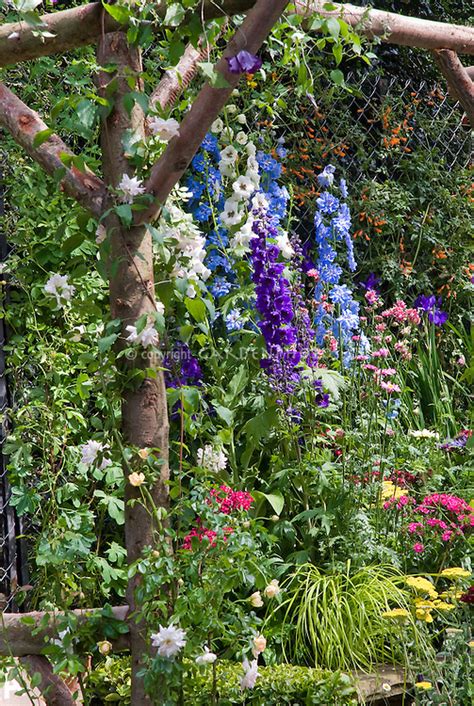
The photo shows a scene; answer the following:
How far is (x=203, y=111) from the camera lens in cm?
206

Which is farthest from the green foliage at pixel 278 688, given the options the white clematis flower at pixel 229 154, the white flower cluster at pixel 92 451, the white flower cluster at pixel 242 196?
the white clematis flower at pixel 229 154

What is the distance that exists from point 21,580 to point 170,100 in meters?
1.90

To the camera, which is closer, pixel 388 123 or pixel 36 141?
pixel 36 141

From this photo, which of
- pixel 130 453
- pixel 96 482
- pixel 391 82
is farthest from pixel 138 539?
pixel 391 82

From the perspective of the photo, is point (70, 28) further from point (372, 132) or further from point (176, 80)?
point (372, 132)

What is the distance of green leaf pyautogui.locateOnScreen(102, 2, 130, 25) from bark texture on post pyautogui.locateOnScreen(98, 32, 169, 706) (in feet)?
0.53

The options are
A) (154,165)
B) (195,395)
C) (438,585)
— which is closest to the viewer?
(154,165)

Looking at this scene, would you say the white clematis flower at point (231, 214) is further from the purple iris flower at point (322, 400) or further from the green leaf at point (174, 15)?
the green leaf at point (174, 15)

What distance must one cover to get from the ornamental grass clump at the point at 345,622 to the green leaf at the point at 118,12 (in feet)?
5.49

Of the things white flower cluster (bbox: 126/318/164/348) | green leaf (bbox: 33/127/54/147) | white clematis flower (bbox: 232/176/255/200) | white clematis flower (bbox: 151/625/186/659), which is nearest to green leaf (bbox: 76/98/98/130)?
green leaf (bbox: 33/127/54/147)

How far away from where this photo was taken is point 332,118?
4.73m

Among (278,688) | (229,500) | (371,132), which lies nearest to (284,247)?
(229,500)

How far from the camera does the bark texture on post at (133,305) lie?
2.19 m

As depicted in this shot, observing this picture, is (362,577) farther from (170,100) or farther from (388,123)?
(388,123)
